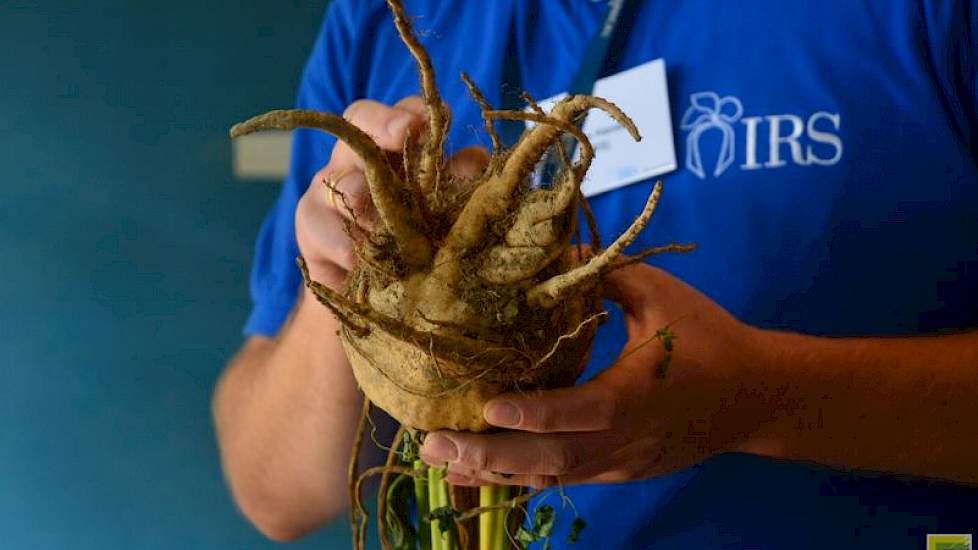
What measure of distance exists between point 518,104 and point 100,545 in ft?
2.99

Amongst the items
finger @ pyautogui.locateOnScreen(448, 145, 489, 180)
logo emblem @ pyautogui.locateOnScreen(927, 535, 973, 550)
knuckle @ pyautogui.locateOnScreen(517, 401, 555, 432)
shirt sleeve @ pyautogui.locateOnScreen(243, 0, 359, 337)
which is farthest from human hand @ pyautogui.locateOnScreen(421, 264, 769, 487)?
shirt sleeve @ pyautogui.locateOnScreen(243, 0, 359, 337)

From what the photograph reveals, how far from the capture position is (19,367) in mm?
1139

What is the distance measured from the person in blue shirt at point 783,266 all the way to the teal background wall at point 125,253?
0.52 meters

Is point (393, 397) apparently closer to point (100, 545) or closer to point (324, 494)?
point (324, 494)

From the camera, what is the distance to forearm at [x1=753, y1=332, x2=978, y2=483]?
1.89 feet

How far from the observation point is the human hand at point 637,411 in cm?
44

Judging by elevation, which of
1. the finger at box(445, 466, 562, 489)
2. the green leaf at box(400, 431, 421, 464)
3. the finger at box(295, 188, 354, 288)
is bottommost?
the finger at box(445, 466, 562, 489)

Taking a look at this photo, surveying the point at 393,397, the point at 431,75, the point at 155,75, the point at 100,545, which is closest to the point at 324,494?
the point at 393,397

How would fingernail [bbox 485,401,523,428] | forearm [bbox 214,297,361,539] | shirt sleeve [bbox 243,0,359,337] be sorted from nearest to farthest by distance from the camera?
1. fingernail [bbox 485,401,523,428]
2. forearm [bbox 214,297,361,539]
3. shirt sleeve [bbox 243,0,359,337]

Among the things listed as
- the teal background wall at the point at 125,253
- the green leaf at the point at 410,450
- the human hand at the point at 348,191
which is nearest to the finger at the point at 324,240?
the human hand at the point at 348,191

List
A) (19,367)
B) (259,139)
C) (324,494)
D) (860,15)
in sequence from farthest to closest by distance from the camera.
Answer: (259,139) < (19,367) < (324,494) < (860,15)

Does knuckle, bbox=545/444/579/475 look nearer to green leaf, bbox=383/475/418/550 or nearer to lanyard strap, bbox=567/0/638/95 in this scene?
green leaf, bbox=383/475/418/550

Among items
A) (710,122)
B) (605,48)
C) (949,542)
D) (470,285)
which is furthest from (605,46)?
(949,542)

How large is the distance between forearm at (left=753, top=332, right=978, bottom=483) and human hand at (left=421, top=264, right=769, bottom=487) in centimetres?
4
